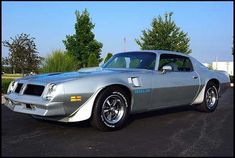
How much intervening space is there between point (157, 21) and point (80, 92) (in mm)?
21045

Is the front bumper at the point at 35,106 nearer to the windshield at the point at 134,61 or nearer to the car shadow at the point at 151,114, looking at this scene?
the car shadow at the point at 151,114

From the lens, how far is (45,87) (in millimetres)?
5711

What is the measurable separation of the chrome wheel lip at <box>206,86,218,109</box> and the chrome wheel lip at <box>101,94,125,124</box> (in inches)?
114

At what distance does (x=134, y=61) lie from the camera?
7.48 m

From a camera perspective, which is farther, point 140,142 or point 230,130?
point 230,130

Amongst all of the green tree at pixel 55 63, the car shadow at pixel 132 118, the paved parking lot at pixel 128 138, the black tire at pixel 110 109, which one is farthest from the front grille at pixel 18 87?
the green tree at pixel 55 63

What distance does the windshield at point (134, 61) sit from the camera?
726 cm

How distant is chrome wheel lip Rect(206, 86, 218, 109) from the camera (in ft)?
28.0

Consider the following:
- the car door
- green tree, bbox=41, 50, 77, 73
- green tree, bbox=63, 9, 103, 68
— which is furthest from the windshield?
green tree, bbox=63, 9, 103, 68

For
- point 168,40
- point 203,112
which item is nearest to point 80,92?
point 203,112

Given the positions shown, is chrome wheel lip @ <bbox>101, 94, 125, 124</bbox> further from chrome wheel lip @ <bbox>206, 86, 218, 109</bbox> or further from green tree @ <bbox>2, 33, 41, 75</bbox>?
green tree @ <bbox>2, 33, 41, 75</bbox>

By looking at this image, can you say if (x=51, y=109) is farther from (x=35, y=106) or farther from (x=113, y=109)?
(x=113, y=109)

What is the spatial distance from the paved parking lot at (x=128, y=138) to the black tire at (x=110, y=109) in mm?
146

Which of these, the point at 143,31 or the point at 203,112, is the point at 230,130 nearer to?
the point at 203,112
